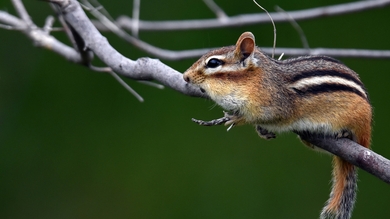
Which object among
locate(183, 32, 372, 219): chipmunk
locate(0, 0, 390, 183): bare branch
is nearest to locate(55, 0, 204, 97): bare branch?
locate(0, 0, 390, 183): bare branch

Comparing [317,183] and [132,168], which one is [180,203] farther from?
[317,183]

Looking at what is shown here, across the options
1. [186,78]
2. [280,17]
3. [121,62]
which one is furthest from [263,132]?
[280,17]

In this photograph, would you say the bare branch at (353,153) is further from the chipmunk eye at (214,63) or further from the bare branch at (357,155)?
the chipmunk eye at (214,63)

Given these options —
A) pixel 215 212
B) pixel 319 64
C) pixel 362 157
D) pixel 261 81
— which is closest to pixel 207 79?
pixel 261 81

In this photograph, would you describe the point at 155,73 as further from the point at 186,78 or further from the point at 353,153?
the point at 353,153

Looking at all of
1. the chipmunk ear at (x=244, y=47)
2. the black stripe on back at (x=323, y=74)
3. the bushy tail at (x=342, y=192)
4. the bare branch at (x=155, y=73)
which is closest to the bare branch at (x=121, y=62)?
the bare branch at (x=155, y=73)
